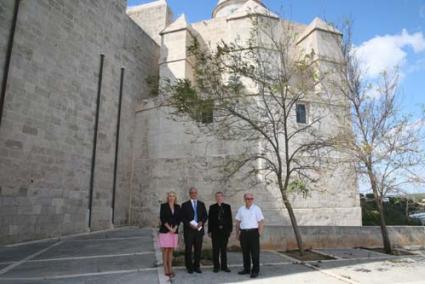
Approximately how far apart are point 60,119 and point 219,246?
25.8ft

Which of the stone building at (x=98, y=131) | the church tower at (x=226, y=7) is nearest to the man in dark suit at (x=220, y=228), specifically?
the stone building at (x=98, y=131)

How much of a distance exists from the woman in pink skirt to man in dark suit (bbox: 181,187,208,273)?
26cm

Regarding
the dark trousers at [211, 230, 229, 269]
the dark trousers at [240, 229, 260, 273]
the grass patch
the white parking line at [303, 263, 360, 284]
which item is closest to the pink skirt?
the dark trousers at [211, 230, 229, 269]

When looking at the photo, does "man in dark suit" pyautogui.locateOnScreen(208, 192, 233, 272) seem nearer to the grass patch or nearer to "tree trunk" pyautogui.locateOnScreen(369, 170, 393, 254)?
the grass patch

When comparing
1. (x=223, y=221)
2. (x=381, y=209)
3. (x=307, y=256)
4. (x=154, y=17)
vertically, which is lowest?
(x=307, y=256)

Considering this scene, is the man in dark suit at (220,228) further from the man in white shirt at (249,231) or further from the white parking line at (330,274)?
the white parking line at (330,274)

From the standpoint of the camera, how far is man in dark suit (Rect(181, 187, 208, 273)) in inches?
223

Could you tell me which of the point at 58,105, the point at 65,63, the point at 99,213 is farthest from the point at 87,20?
the point at 99,213

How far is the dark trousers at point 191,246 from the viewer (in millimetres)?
5648

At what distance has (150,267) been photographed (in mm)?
5961

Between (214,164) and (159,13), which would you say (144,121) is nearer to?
(214,164)

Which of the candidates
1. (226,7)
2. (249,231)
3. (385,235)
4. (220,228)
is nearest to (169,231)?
(220,228)

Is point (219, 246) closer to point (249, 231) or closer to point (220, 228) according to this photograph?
point (220, 228)

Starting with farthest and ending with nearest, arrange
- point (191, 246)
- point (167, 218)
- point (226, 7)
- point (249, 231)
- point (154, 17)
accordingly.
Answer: point (226, 7), point (154, 17), point (249, 231), point (191, 246), point (167, 218)
